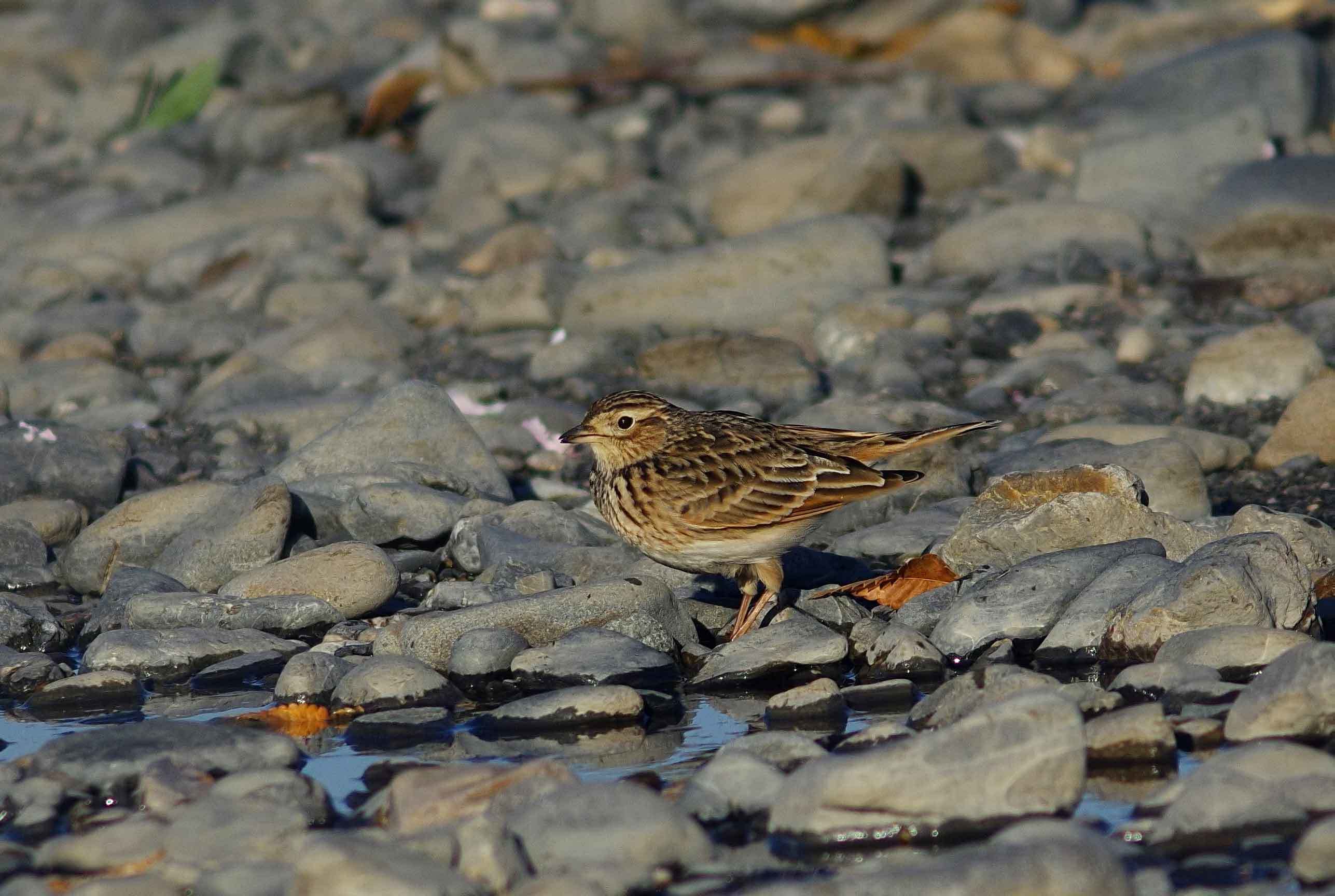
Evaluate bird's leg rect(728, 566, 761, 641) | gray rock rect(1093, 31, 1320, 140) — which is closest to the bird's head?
bird's leg rect(728, 566, 761, 641)

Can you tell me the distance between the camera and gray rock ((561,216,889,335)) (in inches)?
479

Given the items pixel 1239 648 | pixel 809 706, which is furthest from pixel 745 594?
pixel 1239 648

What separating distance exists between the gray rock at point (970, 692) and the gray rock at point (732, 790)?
767mm

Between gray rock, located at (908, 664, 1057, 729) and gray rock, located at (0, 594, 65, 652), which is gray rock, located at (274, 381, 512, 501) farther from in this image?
gray rock, located at (908, 664, 1057, 729)

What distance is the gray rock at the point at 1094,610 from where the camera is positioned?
675cm

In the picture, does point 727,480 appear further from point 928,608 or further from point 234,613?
point 234,613

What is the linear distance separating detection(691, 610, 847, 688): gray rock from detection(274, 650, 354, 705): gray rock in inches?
59.5

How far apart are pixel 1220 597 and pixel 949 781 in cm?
194

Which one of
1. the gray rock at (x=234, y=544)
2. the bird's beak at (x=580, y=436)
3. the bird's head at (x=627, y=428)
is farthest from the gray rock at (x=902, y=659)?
the gray rock at (x=234, y=544)

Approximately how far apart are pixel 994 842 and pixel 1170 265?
356 inches

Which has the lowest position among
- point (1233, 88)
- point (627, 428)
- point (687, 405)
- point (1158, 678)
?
point (687, 405)

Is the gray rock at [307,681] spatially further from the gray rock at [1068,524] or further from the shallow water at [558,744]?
the gray rock at [1068,524]

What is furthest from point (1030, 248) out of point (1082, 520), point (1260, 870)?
point (1260, 870)

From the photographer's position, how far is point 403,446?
30.8 ft
